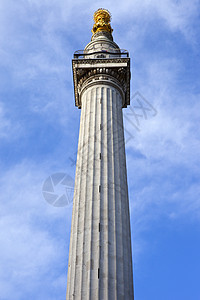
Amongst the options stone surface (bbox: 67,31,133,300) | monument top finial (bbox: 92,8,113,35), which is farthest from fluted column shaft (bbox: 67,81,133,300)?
monument top finial (bbox: 92,8,113,35)

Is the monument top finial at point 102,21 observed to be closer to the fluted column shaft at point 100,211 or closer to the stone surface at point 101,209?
the stone surface at point 101,209

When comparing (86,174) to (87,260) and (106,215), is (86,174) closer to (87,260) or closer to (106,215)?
(106,215)

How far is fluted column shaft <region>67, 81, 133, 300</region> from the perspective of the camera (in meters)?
19.7

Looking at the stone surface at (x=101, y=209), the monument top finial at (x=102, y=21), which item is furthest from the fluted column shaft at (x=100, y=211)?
the monument top finial at (x=102, y=21)

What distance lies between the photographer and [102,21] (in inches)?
1651

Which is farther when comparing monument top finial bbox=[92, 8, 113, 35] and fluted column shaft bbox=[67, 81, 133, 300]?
monument top finial bbox=[92, 8, 113, 35]

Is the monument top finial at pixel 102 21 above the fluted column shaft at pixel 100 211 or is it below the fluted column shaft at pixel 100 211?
above

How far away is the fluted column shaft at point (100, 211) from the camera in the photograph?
19672 mm

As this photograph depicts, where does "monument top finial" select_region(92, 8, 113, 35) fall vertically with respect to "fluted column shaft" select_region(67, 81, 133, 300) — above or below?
above

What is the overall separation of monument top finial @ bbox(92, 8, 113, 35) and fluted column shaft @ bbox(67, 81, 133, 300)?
13.3m

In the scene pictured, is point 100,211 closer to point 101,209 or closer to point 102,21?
point 101,209

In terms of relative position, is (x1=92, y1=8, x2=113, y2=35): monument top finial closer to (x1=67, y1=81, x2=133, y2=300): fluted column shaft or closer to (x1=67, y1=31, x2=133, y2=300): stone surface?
(x1=67, y1=31, x2=133, y2=300): stone surface

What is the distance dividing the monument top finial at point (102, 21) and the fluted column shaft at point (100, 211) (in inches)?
525

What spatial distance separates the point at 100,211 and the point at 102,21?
86.5 ft
